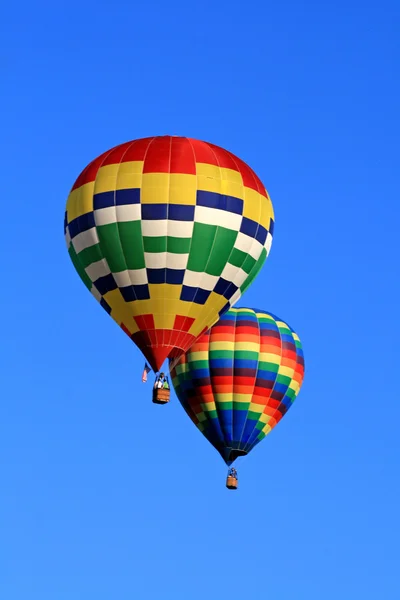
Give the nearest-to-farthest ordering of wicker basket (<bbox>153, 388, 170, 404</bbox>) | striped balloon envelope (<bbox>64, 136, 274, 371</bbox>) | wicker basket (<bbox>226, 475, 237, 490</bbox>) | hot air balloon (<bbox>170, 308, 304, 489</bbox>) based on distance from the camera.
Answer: wicker basket (<bbox>153, 388, 170, 404</bbox>)
striped balloon envelope (<bbox>64, 136, 274, 371</bbox>)
hot air balloon (<bbox>170, 308, 304, 489</bbox>)
wicker basket (<bbox>226, 475, 237, 490</bbox>)

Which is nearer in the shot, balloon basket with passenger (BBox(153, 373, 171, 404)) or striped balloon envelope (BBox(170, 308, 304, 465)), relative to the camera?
balloon basket with passenger (BBox(153, 373, 171, 404))

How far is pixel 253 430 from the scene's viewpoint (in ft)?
129

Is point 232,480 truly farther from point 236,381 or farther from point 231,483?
point 236,381

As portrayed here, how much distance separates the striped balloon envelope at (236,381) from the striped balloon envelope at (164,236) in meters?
5.66

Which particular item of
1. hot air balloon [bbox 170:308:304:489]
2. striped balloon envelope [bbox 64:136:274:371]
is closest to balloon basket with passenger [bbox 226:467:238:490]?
hot air balloon [bbox 170:308:304:489]

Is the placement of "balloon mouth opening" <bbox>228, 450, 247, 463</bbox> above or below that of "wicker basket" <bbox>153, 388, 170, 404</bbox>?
above

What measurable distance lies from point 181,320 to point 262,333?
279 inches

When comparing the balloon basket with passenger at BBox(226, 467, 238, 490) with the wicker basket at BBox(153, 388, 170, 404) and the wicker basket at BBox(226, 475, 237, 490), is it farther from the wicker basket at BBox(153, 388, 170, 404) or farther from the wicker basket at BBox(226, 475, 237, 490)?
the wicker basket at BBox(153, 388, 170, 404)

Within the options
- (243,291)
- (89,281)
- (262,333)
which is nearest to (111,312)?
(89,281)

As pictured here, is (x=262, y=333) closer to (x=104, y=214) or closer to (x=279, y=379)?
(x=279, y=379)

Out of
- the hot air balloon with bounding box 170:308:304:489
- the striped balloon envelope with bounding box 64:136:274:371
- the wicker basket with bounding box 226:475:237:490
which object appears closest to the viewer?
the striped balloon envelope with bounding box 64:136:274:371

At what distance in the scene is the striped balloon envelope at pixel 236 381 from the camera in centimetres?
3900

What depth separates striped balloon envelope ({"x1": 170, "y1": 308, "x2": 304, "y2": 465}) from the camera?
128 feet

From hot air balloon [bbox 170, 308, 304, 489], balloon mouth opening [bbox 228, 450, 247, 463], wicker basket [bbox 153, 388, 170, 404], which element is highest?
hot air balloon [bbox 170, 308, 304, 489]
